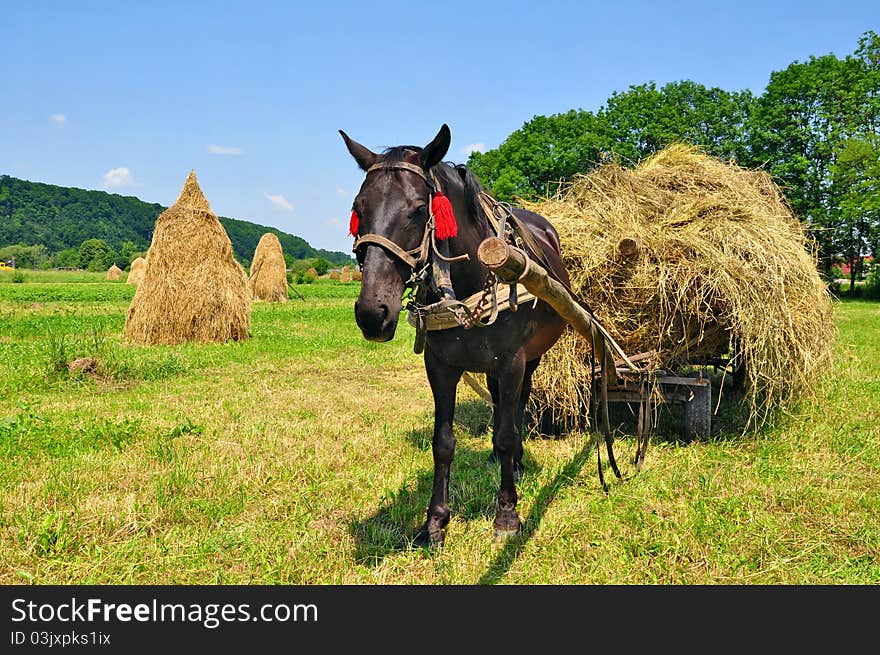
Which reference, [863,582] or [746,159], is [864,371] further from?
[746,159]

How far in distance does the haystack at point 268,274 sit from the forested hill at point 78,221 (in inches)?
4124

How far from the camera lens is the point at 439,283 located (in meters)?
Answer: 2.70

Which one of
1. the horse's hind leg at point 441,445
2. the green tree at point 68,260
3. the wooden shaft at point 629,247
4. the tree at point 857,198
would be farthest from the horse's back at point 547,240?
the green tree at point 68,260

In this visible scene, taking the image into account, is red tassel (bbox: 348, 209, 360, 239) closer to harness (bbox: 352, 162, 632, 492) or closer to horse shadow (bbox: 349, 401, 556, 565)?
harness (bbox: 352, 162, 632, 492)

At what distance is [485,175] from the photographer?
1665 inches

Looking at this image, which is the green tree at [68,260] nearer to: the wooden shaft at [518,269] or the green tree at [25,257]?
the green tree at [25,257]

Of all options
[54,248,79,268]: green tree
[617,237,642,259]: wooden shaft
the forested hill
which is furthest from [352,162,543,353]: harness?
the forested hill

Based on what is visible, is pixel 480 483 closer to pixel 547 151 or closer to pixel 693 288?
pixel 693 288

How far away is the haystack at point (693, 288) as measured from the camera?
459cm

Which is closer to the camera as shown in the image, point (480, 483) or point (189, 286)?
point (480, 483)

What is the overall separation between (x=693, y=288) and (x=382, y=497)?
3.12 metres

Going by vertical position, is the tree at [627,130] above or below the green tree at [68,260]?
above

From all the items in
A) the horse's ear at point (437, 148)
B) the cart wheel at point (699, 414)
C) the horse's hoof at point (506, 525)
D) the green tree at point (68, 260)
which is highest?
the green tree at point (68, 260)

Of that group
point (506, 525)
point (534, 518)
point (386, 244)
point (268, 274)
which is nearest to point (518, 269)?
point (386, 244)
